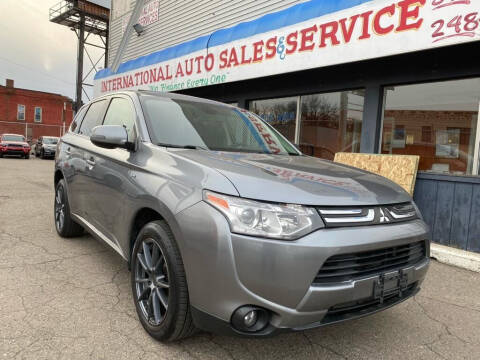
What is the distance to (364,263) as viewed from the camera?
2.12 m

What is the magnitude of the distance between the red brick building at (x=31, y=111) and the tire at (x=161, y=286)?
38.0 metres

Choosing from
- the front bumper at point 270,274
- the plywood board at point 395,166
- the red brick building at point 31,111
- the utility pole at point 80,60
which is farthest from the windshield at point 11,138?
the front bumper at point 270,274

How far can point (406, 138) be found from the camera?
21.3 ft

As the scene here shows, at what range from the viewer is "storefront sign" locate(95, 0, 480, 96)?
4703 millimetres

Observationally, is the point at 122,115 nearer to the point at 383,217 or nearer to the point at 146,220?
the point at 146,220

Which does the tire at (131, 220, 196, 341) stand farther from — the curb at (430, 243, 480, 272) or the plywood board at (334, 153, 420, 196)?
the plywood board at (334, 153, 420, 196)

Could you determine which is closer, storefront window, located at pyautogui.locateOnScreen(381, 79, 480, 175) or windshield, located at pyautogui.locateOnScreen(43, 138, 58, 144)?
storefront window, located at pyautogui.locateOnScreen(381, 79, 480, 175)

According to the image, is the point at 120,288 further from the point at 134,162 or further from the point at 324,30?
the point at 324,30

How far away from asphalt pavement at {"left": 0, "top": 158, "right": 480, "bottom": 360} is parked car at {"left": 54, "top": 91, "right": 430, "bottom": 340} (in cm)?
26

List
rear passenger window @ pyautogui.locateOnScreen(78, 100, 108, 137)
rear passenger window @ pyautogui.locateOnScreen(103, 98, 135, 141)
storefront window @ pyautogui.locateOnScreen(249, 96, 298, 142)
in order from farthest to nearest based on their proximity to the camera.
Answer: storefront window @ pyautogui.locateOnScreen(249, 96, 298, 142) → rear passenger window @ pyautogui.locateOnScreen(78, 100, 108, 137) → rear passenger window @ pyautogui.locateOnScreen(103, 98, 135, 141)

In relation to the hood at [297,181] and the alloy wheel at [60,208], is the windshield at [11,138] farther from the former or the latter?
the hood at [297,181]

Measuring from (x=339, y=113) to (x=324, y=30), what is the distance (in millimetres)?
1889

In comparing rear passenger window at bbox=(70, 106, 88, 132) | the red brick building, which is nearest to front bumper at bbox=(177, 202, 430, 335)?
rear passenger window at bbox=(70, 106, 88, 132)

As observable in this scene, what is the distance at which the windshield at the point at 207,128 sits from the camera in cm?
305
